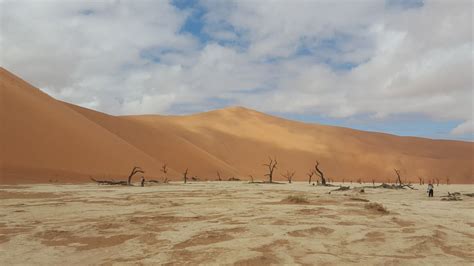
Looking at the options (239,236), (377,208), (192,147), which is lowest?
(239,236)

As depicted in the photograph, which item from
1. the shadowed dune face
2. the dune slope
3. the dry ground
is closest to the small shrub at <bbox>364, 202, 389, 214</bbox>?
the dry ground

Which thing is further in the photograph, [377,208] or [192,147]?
[192,147]

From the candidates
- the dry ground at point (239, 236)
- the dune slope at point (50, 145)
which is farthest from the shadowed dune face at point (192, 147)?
the dry ground at point (239, 236)

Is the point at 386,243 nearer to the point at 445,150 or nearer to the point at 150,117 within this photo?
the point at 150,117

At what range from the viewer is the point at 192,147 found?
218 ft

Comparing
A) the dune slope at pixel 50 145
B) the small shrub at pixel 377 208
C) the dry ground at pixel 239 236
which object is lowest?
the dry ground at pixel 239 236

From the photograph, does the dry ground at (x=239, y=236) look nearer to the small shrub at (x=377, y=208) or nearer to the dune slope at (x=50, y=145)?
the small shrub at (x=377, y=208)

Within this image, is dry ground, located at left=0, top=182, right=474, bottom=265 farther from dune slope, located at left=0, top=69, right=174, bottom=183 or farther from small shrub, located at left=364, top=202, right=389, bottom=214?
dune slope, located at left=0, top=69, right=174, bottom=183

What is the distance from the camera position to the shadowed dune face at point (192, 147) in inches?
1494

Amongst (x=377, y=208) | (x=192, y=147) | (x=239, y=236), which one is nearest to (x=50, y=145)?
(x=192, y=147)

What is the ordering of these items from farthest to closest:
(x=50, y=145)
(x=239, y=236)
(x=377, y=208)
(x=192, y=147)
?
(x=192, y=147), (x=50, y=145), (x=377, y=208), (x=239, y=236)

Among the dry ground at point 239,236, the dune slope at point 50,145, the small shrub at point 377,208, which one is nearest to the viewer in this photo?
the dry ground at point 239,236

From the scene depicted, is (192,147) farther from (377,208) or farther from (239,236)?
(239,236)

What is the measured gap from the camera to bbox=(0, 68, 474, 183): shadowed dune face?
124 feet
